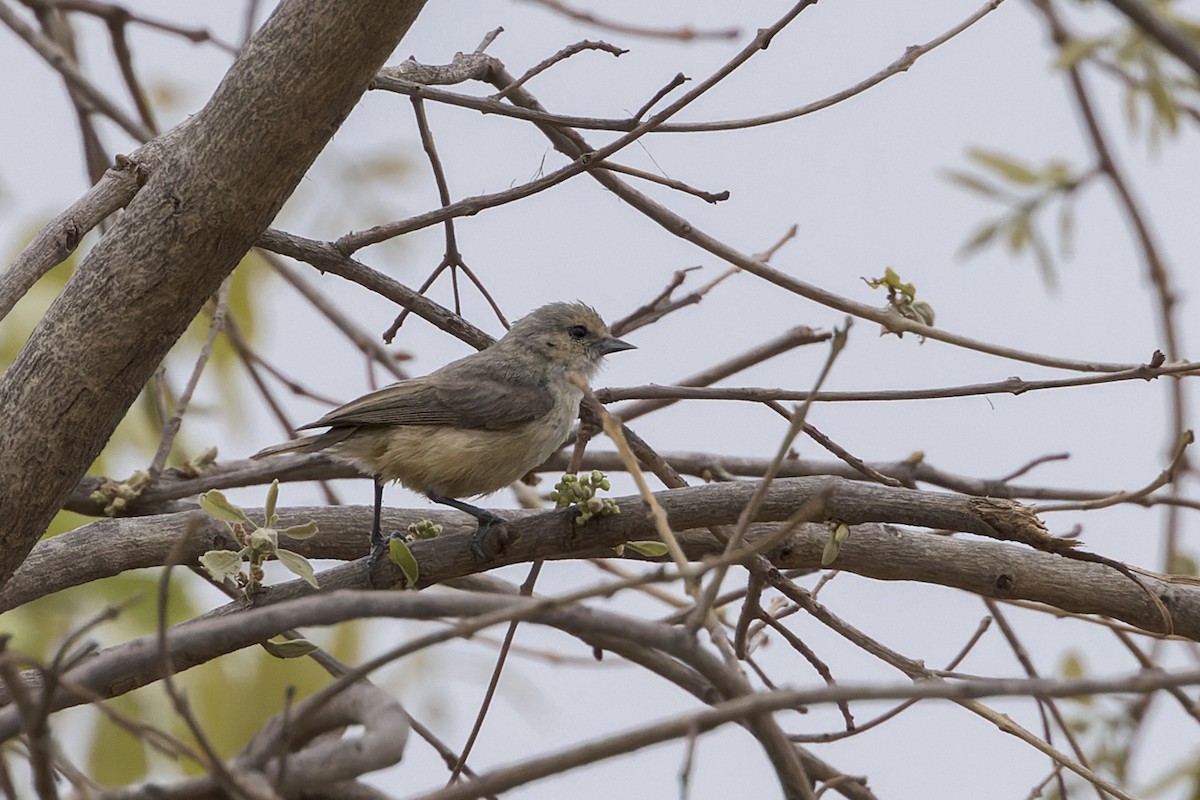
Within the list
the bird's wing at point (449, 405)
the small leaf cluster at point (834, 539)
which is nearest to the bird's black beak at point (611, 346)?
the bird's wing at point (449, 405)

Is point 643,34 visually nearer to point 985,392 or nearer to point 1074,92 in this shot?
point 1074,92

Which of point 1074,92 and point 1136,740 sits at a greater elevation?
point 1074,92

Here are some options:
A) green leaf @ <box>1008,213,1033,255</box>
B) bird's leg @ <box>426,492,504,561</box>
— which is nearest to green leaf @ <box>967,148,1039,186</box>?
green leaf @ <box>1008,213,1033,255</box>

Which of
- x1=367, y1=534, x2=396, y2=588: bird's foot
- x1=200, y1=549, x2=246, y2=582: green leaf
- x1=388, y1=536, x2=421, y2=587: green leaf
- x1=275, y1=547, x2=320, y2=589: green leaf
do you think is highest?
x1=367, y1=534, x2=396, y2=588: bird's foot

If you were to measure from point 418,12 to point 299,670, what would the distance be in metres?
3.06

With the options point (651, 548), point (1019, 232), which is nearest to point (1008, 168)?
point (1019, 232)

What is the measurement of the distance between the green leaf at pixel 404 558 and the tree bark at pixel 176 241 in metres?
0.77

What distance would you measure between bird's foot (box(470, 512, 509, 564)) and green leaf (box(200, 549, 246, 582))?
641 mm

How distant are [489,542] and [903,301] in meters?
1.27

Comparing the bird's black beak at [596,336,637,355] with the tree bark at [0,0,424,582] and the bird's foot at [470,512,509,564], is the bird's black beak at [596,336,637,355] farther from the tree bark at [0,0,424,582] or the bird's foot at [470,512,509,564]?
the tree bark at [0,0,424,582]

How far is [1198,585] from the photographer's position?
3645mm

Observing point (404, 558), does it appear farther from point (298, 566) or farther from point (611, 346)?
point (611, 346)

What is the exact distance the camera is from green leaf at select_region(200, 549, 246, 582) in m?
3.19

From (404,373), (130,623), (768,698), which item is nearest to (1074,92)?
(404,373)
